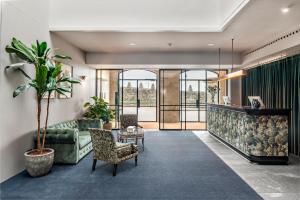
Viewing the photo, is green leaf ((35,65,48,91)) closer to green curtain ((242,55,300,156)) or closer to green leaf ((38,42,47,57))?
green leaf ((38,42,47,57))

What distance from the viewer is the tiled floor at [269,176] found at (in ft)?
10.5

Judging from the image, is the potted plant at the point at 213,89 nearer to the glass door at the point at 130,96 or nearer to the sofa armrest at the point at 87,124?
the glass door at the point at 130,96

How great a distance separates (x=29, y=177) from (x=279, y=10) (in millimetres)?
6089

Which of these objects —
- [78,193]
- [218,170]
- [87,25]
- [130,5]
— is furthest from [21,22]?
[218,170]

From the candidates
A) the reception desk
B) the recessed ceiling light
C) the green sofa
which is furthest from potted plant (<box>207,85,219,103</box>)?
the green sofa

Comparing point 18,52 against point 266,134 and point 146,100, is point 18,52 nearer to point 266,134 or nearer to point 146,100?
point 266,134

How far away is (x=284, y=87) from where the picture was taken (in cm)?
557

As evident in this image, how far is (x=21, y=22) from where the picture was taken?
13.4 ft

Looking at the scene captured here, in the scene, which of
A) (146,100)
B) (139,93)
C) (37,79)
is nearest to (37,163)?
(37,79)

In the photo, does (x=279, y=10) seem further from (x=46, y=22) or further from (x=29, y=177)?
(x=29, y=177)

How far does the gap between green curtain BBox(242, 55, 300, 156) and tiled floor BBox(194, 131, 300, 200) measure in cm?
82

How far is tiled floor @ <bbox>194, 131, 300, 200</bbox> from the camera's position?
126 inches

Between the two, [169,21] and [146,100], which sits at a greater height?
[169,21]

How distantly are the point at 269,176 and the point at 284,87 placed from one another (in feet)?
Result: 9.64
